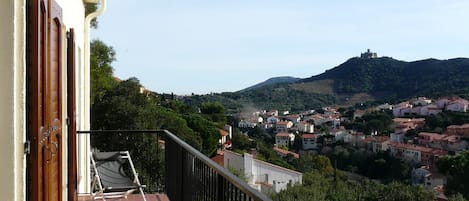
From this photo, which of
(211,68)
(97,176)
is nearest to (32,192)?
(97,176)

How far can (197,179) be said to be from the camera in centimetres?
306

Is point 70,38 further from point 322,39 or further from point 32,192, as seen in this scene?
point 322,39

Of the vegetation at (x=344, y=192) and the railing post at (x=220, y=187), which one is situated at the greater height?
the railing post at (x=220, y=187)

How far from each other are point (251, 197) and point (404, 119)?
203ft

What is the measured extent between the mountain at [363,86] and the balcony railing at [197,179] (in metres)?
57.2

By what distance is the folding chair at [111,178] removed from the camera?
4714mm

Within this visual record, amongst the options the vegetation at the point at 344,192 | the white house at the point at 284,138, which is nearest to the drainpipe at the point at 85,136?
the vegetation at the point at 344,192

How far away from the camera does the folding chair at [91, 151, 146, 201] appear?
4.71 meters

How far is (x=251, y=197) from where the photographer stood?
1649mm

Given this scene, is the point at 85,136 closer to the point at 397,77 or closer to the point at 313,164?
the point at 313,164

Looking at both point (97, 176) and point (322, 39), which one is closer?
point (97, 176)

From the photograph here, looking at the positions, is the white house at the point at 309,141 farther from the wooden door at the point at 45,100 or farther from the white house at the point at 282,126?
the wooden door at the point at 45,100

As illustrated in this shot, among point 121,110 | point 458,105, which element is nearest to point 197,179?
point 121,110
